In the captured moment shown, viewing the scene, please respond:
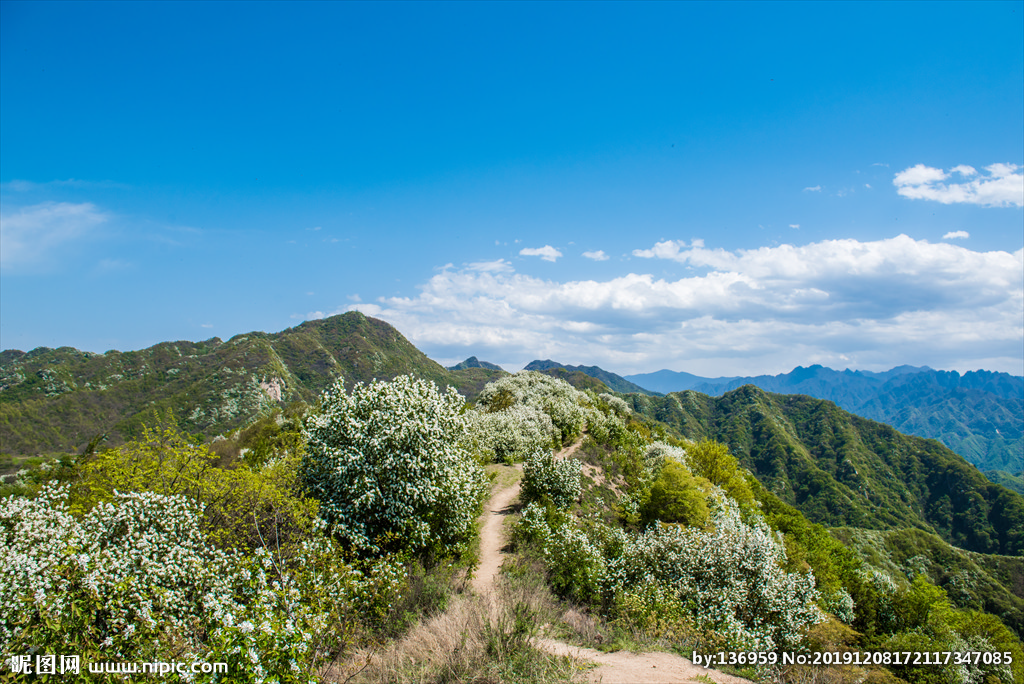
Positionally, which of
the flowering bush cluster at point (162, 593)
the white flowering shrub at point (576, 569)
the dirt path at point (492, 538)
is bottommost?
the dirt path at point (492, 538)

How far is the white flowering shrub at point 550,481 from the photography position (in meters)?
23.4

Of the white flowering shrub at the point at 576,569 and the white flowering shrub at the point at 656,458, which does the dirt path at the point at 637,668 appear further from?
the white flowering shrub at the point at 656,458

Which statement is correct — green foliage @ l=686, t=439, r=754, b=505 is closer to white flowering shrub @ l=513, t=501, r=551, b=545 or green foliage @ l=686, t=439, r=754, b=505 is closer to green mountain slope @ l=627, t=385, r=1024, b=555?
white flowering shrub @ l=513, t=501, r=551, b=545

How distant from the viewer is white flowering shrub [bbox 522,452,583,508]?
23422 mm

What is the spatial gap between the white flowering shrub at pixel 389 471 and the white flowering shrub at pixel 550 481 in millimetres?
8044

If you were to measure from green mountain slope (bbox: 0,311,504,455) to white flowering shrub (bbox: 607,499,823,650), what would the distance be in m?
113

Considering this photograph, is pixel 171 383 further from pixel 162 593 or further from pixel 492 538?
pixel 162 593

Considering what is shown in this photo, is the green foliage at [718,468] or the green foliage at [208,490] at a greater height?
the green foliage at [208,490]

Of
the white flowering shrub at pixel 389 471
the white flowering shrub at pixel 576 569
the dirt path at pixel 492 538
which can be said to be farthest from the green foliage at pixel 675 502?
the white flowering shrub at pixel 389 471

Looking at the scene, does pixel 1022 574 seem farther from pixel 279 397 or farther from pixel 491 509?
pixel 279 397

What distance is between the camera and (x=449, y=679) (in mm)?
7812

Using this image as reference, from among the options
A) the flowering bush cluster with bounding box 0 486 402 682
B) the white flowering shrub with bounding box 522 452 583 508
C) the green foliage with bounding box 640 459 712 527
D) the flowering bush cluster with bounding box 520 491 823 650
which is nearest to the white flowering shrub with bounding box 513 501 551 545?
the flowering bush cluster with bounding box 520 491 823 650

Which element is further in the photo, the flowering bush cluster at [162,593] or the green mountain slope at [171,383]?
the green mountain slope at [171,383]

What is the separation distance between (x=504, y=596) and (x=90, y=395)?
522ft
